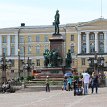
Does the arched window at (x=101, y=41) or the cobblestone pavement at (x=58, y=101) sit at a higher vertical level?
the arched window at (x=101, y=41)

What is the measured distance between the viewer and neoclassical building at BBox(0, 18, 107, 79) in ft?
431

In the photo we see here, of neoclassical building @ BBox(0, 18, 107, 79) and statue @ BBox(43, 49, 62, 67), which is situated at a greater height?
neoclassical building @ BBox(0, 18, 107, 79)

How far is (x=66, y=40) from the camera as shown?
133 meters

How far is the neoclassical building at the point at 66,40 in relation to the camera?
132m

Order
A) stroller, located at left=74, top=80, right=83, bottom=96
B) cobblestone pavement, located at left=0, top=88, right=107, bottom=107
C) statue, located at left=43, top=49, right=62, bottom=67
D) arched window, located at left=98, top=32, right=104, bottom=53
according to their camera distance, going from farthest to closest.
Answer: arched window, located at left=98, top=32, right=104, bottom=53 < statue, located at left=43, top=49, right=62, bottom=67 < stroller, located at left=74, top=80, right=83, bottom=96 < cobblestone pavement, located at left=0, top=88, right=107, bottom=107

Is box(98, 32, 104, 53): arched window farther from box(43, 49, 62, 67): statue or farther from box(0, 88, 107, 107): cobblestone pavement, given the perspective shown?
box(0, 88, 107, 107): cobblestone pavement

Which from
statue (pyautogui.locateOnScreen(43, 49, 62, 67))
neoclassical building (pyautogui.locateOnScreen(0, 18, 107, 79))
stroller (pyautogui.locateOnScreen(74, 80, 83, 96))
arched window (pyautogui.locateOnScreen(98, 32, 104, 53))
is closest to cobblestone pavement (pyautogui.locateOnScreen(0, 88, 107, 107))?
stroller (pyautogui.locateOnScreen(74, 80, 83, 96))

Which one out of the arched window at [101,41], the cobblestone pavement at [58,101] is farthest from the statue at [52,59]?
the arched window at [101,41]

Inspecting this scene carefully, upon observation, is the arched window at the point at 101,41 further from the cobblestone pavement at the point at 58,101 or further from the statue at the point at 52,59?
the cobblestone pavement at the point at 58,101

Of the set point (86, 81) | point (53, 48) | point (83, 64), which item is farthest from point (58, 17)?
point (83, 64)

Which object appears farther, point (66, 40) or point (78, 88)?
point (66, 40)

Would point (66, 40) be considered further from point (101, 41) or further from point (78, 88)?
point (78, 88)

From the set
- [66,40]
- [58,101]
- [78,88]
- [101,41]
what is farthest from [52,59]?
[101,41]

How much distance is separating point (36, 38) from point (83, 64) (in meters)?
13.3
